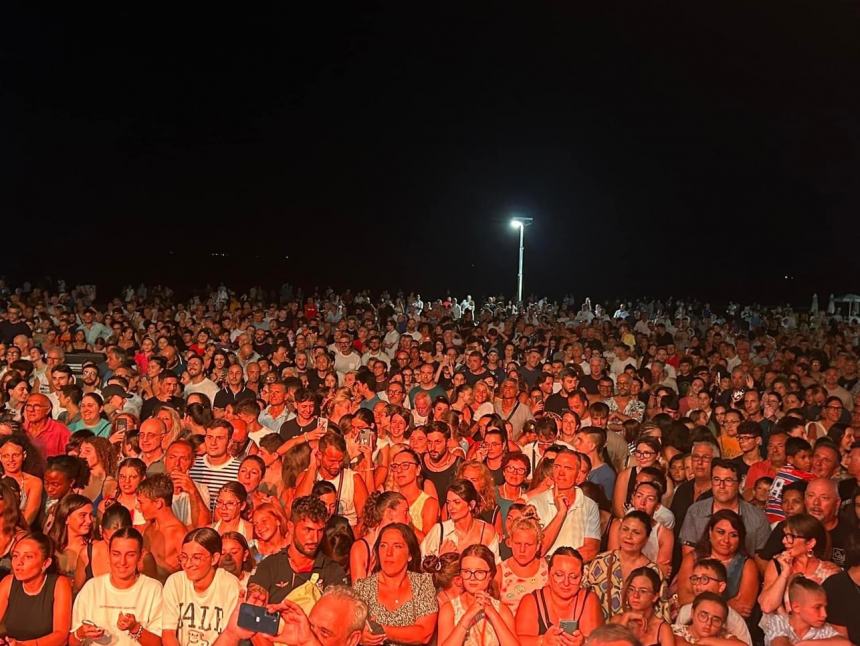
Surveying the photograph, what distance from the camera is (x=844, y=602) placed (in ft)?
14.4

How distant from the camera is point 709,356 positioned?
42.0 ft

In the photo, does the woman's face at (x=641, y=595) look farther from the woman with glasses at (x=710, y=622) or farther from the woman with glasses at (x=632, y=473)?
the woman with glasses at (x=632, y=473)

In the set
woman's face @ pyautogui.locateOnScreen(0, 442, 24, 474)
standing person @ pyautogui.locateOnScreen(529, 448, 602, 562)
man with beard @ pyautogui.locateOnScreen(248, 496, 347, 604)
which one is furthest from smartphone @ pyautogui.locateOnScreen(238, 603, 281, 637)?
woman's face @ pyautogui.locateOnScreen(0, 442, 24, 474)

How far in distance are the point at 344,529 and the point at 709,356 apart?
359 inches

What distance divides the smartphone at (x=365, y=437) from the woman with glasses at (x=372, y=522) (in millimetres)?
1371

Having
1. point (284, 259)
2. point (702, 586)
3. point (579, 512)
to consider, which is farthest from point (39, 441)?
point (284, 259)

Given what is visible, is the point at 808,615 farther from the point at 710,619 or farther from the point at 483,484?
the point at 483,484

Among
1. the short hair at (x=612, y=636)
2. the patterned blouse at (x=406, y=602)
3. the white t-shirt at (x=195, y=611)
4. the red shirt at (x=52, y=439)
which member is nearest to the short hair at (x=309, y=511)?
the patterned blouse at (x=406, y=602)

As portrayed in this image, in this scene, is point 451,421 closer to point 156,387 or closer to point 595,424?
point 595,424

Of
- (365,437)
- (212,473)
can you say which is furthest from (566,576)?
Result: (212,473)

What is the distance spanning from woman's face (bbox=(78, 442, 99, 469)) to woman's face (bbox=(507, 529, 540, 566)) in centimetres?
324

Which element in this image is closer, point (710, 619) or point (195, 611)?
point (710, 619)

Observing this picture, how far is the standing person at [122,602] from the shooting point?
438 cm

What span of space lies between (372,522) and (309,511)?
0.63 meters
